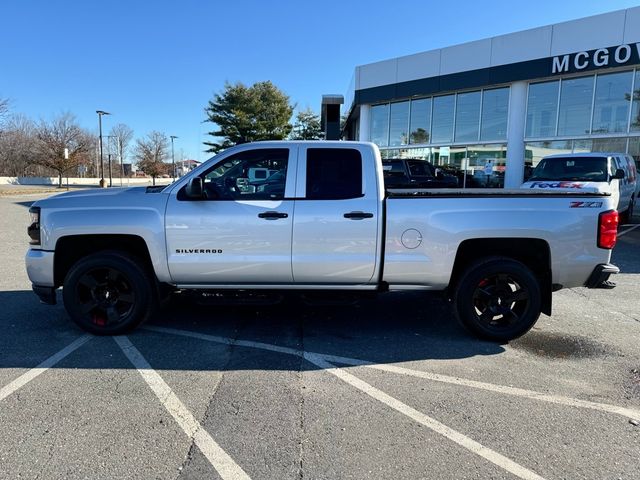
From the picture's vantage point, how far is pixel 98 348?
15.0 ft

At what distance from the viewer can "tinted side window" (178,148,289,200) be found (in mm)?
4801

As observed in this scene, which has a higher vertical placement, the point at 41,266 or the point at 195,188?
the point at 195,188

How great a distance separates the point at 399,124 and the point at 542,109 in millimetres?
6342

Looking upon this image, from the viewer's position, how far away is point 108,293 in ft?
16.2

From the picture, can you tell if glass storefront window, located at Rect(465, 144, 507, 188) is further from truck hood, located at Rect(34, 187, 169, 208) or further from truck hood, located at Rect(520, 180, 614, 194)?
truck hood, located at Rect(34, 187, 169, 208)

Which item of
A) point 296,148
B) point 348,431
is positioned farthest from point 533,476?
point 296,148

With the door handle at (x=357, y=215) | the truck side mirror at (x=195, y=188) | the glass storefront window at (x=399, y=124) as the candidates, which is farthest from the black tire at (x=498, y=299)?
the glass storefront window at (x=399, y=124)

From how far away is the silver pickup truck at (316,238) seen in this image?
4.61 meters

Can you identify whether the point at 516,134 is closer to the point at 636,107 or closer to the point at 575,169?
the point at 636,107

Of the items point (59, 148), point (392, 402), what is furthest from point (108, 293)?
point (59, 148)

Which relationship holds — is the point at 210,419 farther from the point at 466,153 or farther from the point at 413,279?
the point at 466,153

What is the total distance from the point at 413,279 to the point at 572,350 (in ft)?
5.63

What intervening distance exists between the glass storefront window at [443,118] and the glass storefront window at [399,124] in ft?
4.66

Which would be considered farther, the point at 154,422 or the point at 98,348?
the point at 98,348
